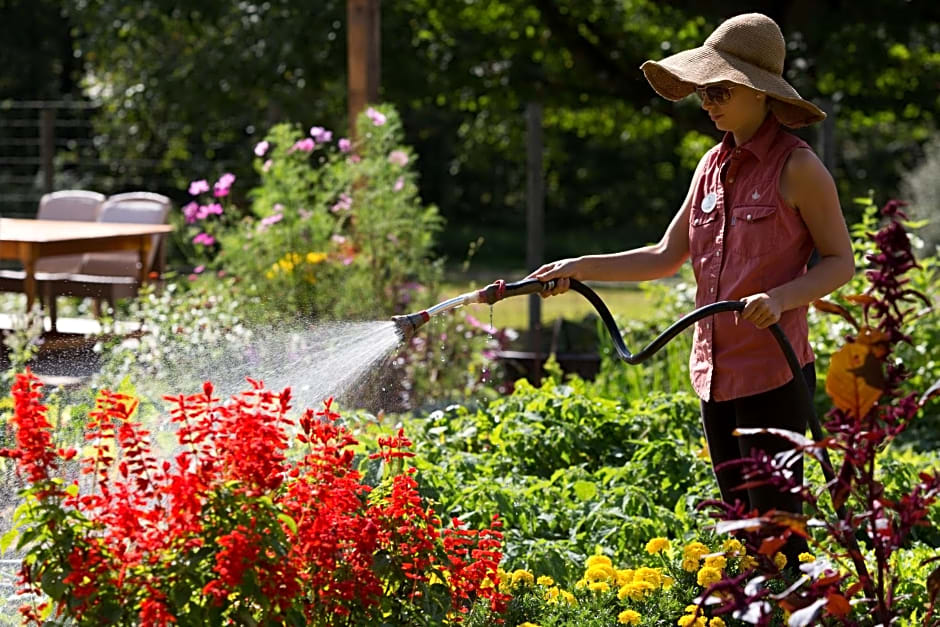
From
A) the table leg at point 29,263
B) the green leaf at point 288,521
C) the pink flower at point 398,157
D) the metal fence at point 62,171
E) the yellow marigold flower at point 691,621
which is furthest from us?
the metal fence at point 62,171

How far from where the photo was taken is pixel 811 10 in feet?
31.4

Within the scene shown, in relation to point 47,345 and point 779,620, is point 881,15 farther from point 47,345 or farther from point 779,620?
point 779,620

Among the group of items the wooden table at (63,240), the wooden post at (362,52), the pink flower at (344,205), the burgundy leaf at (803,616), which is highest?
the wooden post at (362,52)

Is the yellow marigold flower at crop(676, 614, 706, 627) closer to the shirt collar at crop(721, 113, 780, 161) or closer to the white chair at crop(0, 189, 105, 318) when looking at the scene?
the shirt collar at crop(721, 113, 780, 161)

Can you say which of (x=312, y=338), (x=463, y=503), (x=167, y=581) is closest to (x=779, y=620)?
(x=463, y=503)

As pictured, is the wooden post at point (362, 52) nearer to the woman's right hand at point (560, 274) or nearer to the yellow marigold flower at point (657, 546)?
the woman's right hand at point (560, 274)

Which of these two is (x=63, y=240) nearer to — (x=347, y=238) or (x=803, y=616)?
(x=347, y=238)

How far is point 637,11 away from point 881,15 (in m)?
2.21

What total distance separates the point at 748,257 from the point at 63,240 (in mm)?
4171

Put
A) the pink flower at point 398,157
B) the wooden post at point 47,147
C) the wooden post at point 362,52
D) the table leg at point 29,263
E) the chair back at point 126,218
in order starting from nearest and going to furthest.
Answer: the table leg at point 29,263 < the pink flower at point 398,157 < the wooden post at point 362,52 < the chair back at point 126,218 < the wooden post at point 47,147

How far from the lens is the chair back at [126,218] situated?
7.93 m

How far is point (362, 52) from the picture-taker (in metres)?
6.86

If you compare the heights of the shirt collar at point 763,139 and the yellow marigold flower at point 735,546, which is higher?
the shirt collar at point 763,139

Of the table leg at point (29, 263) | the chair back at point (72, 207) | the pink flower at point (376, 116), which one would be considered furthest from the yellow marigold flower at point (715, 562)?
the chair back at point (72, 207)
